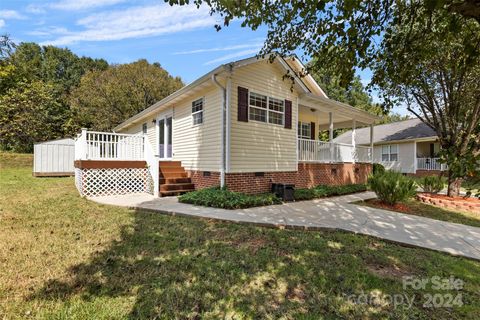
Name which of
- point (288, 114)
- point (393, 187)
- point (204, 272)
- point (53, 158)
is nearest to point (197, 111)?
point (288, 114)

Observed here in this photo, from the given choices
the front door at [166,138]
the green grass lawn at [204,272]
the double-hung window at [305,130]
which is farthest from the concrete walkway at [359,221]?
the double-hung window at [305,130]

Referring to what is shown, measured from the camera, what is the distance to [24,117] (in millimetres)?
19297

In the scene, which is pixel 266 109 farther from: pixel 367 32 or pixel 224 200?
pixel 367 32

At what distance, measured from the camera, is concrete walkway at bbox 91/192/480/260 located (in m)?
4.79

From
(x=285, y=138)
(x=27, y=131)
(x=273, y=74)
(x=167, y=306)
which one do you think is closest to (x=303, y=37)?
(x=273, y=74)

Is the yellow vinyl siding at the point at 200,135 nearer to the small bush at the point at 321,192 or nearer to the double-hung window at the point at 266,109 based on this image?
the double-hung window at the point at 266,109

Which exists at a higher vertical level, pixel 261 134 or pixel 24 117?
pixel 24 117

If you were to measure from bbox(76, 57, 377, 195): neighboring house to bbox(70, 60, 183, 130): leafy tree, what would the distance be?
14.2 metres

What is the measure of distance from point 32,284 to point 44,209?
14.2ft

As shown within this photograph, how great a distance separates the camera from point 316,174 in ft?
37.4

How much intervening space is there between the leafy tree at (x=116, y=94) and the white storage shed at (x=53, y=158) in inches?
363

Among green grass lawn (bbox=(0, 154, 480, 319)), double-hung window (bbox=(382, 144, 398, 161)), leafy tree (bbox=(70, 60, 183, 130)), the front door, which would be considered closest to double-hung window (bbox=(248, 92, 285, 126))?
the front door

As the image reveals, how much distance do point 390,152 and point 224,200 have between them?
2041 centimetres

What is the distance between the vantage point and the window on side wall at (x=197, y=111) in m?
9.71
